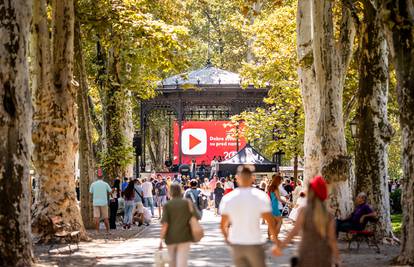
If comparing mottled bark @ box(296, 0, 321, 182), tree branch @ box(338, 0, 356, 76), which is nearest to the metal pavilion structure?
mottled bark @ box(296, 0, 321, 182)

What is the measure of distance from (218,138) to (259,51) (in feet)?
42.3

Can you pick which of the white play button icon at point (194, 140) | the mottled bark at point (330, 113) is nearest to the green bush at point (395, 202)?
the white play button icon at point (194, 140)

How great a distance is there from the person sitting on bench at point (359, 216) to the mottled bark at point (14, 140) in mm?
7307

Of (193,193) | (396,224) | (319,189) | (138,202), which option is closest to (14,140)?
(319,189)

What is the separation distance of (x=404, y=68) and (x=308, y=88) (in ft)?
38.8

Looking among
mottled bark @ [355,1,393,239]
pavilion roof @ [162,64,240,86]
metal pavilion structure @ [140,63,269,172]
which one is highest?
pavilion roof @ [162,64,240,86]

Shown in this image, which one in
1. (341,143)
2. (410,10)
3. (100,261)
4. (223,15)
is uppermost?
(223,15)

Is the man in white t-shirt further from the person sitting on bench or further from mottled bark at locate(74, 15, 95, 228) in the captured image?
mottled bark at locate(74, 15, 95, 228)

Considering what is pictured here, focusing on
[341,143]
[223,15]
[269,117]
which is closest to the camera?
[341,143]

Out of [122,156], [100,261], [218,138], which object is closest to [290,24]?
[122,156]

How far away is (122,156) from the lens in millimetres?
35812

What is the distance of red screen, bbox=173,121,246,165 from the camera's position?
53.3 metres

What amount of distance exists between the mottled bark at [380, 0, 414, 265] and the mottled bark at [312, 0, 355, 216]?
6.81 metres

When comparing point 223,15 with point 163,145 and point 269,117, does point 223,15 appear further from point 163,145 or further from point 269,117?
point 269,117
